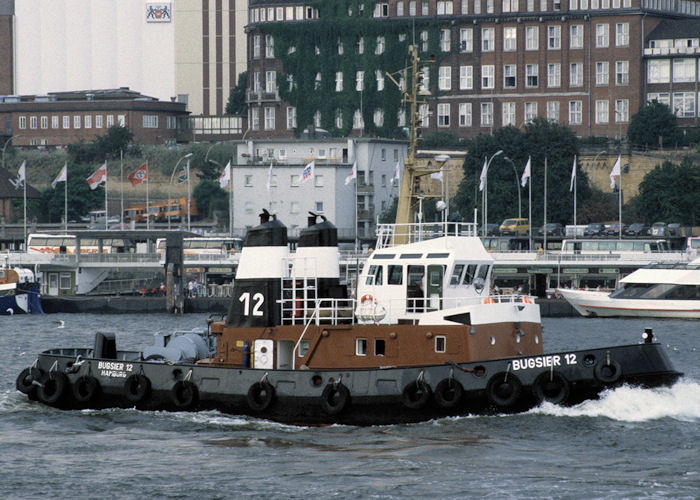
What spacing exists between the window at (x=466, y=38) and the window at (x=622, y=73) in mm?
16560

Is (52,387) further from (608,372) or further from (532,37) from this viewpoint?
(532,37)

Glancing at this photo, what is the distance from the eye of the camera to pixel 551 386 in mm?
36281

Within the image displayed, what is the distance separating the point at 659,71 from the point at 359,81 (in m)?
32.5

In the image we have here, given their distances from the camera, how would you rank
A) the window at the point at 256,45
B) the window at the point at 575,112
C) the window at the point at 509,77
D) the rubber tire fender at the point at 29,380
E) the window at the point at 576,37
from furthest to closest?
the window at the point at 256,45, the window at the point at 509,77, the window at the point at 575,112, the window at the point at 576,37, the rubber tire fender at the point at 29,380

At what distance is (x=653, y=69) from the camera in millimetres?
147500

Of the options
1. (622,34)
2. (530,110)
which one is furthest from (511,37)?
(622,34)

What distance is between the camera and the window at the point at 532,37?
152 meters

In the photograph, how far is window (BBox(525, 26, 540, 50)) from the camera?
151625mm

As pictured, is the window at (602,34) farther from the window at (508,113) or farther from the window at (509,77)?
the window at (508,113)

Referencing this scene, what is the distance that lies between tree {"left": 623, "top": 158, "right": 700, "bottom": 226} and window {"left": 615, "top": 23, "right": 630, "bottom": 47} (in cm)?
2619

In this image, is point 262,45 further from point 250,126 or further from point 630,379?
point 630,379

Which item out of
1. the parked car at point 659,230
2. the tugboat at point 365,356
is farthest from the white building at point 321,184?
the tugboat at point 365,356

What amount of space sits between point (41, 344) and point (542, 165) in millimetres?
70221

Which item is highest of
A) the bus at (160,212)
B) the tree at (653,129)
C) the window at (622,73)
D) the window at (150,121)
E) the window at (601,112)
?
the window at (622,73)
